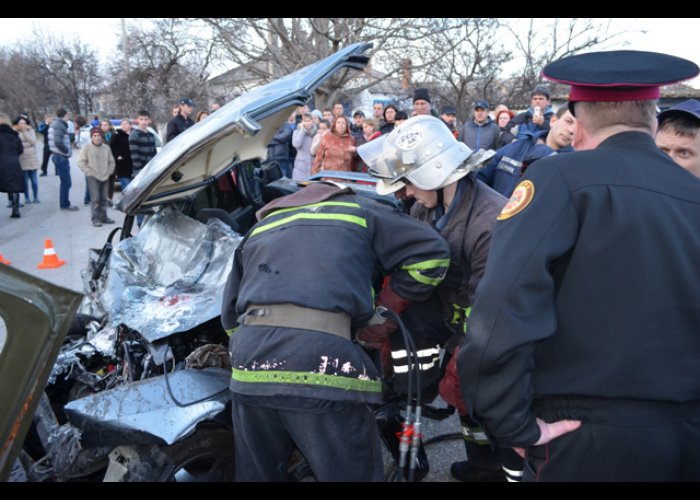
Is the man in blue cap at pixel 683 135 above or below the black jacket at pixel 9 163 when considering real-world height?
above

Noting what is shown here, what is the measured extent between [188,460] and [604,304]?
5.75 feet

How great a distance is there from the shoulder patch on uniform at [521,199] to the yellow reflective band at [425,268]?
2.27 feet

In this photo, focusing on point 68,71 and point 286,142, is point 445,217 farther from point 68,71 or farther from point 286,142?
point 68,71

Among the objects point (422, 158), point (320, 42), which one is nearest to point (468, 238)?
point (422, 158)

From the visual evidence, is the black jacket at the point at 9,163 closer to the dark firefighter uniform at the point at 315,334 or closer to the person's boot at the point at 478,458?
the dark firefighter uniform at the point at 315,334

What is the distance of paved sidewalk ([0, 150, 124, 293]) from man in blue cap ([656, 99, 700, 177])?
209 inches

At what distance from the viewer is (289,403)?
1.89m

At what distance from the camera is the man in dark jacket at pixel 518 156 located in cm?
430

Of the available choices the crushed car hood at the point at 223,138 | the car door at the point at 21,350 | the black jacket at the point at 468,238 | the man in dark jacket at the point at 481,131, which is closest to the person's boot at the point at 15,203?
the crushed car hood at the point at 223,138

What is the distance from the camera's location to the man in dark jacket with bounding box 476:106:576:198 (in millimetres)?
4303

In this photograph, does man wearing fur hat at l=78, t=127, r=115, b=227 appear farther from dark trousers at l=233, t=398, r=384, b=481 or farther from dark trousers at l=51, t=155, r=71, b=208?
dark trousers at l=233, t=398, r=384, b=481

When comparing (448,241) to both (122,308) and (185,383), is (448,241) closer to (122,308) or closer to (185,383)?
(185,383)

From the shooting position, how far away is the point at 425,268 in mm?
2133

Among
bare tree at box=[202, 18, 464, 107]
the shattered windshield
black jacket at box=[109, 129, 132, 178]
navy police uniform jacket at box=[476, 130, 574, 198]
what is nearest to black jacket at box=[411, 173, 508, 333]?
the shattered windshield
